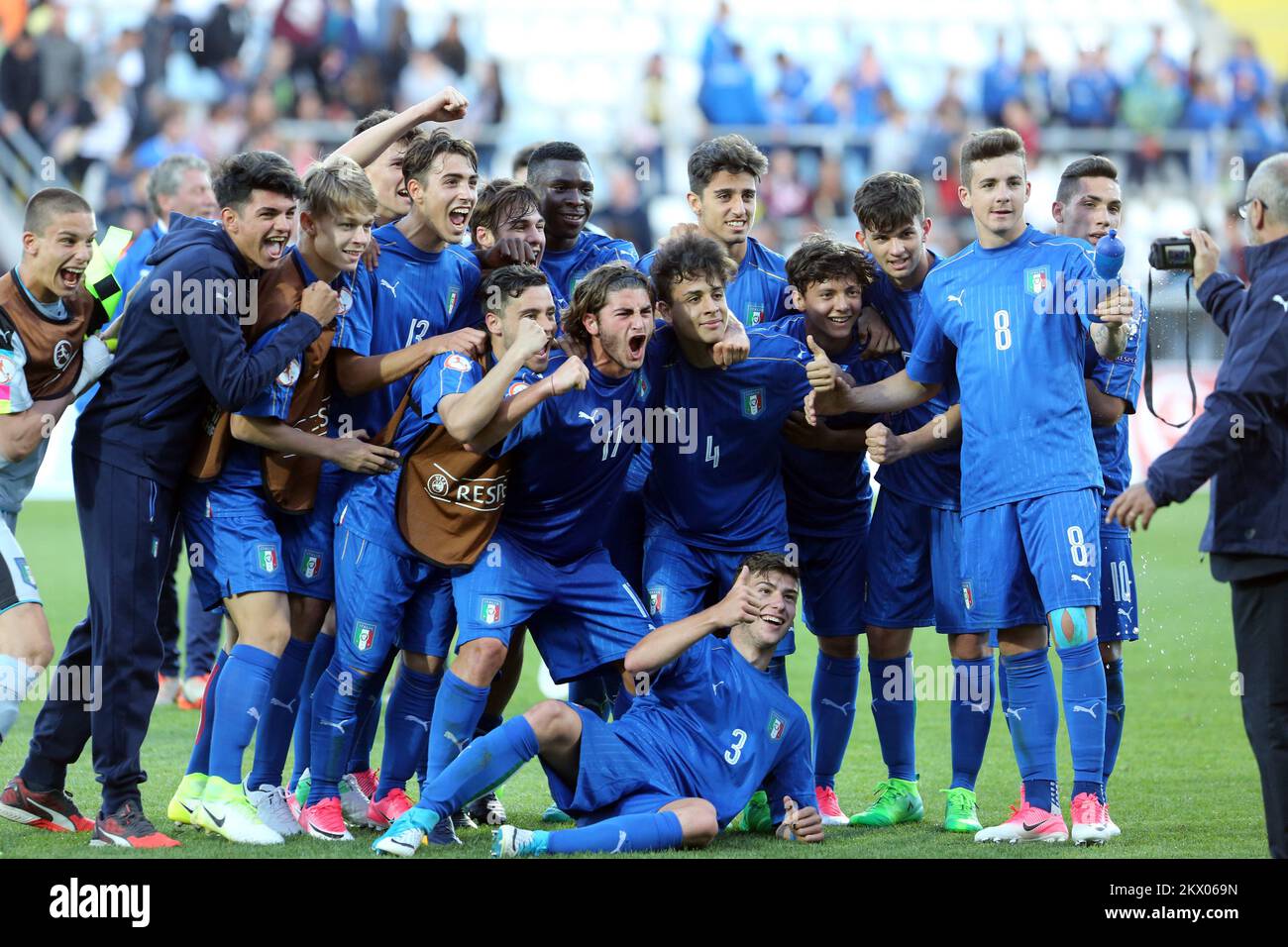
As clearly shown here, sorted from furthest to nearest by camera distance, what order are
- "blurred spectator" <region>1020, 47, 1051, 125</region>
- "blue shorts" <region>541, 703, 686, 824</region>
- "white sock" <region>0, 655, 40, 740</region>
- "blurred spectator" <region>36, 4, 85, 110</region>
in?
"blurred spectator" <region>1020, 47, 1051, 125</region>, "blurred spectator" <region>36, 4, 85, 110</region>, "blue shorts" <region>541, 703, 686, 824</region>, "white sock" <region>0, 655, 40, 740</region>

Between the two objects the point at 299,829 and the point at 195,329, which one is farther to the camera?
the point at 299,829

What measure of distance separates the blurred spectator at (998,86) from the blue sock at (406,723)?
53.8 feet

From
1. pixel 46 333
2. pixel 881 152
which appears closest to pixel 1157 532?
pixel 881 152

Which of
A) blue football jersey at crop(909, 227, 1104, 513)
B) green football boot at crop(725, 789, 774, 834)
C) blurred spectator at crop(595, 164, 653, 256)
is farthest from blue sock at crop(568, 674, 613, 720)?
blurred spectator at crop(595, 164, 653, 256)

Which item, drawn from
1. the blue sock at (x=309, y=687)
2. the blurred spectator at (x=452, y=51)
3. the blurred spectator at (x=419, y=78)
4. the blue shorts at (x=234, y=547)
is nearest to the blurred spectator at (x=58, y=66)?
the blurred spectator at (x=419, y=78)

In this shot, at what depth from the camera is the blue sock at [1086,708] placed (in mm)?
5652

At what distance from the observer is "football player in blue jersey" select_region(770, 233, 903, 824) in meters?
6.44

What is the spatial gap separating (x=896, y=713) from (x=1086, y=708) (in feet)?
3.49

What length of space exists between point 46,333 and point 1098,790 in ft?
12.8

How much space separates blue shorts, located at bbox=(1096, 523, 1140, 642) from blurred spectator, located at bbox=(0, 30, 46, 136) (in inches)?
595

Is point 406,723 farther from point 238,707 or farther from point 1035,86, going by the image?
point 1035,86

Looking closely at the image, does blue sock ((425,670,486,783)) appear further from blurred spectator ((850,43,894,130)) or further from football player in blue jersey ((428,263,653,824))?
blurred spectator ((850,43,894,130))

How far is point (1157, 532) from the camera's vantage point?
13.9 meters
